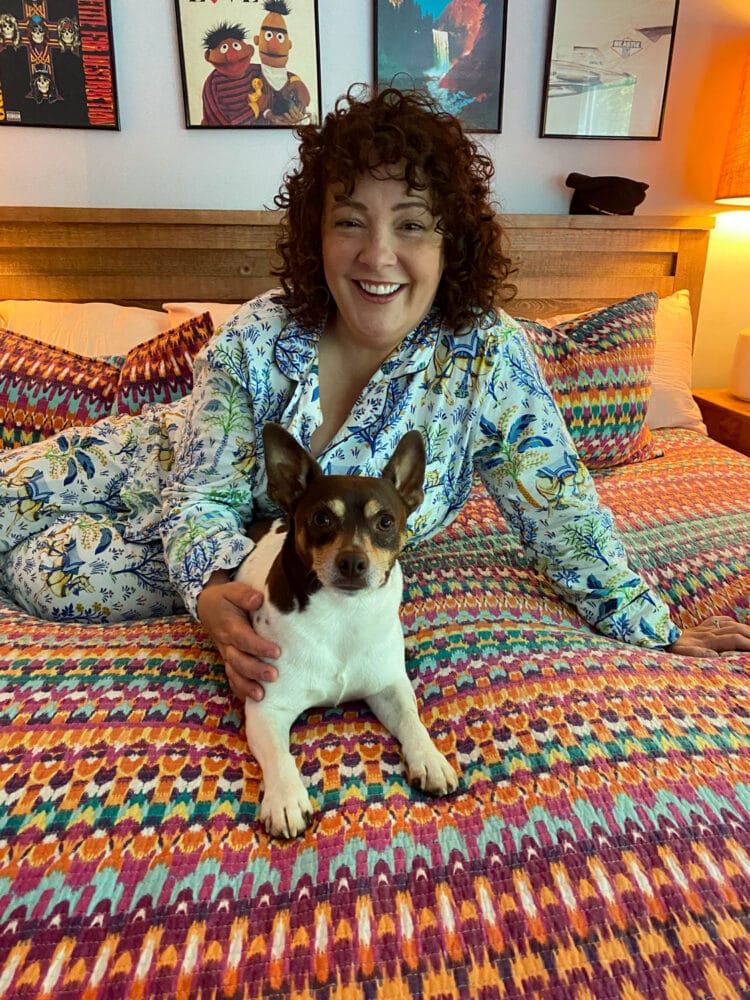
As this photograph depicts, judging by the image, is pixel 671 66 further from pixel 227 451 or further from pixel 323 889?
pixel 323 889

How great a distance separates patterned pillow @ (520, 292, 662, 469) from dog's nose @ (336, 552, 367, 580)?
1.39 m

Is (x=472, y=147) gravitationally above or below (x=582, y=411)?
above

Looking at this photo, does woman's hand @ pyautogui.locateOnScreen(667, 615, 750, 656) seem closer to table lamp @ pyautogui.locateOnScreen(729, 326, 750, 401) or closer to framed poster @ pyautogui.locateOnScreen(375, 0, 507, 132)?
table lamp @ pyautogui.locateOnScreen(729, 326, 750, 401)

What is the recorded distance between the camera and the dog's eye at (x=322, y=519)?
3.14ft

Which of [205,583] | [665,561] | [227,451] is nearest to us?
[205,583]

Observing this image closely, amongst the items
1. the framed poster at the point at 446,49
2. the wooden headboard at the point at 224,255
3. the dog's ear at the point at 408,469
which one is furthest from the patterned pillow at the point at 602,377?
the dog's ear at the point at 408,469

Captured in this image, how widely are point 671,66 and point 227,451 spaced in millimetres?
2497

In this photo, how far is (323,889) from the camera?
28.1 inches

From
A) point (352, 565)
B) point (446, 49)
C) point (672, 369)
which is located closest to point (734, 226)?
point (672, 369)

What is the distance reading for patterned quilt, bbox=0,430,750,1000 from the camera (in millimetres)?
634

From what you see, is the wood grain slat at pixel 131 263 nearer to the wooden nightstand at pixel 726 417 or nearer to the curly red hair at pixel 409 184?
the curly red hair at pixel 409 184

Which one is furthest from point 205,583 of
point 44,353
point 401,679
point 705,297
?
point 705,297

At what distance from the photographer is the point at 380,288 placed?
1.20 metres

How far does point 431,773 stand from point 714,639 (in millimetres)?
713
